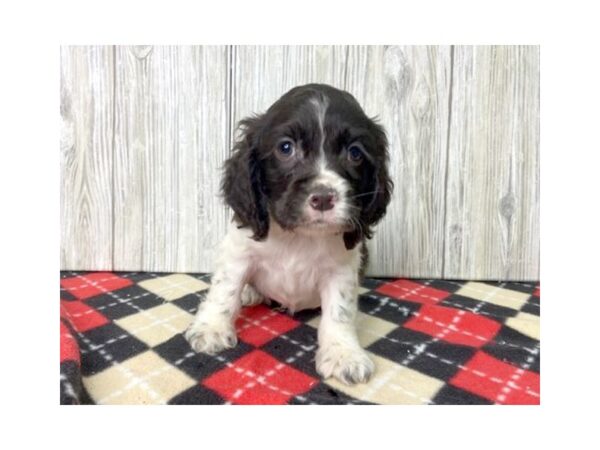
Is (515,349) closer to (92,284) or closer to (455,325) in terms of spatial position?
(455,325)

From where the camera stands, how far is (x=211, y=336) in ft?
6.52

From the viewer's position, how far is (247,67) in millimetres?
2900

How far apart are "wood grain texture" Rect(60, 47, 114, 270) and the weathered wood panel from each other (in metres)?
0.93

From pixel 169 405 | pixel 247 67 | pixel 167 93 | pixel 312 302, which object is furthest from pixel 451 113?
pixel 169 405

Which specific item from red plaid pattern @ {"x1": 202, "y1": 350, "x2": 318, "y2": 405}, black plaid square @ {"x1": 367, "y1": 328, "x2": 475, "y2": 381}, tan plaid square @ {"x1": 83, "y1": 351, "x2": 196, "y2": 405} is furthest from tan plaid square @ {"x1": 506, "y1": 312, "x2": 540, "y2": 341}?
tan plaid square @ {"x1": 83, "y1": 351, "x2": 196, "y2": 405}

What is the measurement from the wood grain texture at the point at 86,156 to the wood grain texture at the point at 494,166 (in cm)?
245

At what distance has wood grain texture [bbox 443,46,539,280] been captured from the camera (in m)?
2.96

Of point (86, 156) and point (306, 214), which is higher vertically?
point (86, 156)

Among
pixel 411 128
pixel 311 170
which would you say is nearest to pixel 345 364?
pixel 311 170

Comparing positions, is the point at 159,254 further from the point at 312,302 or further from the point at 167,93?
the point at 312,302

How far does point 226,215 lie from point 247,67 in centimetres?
105

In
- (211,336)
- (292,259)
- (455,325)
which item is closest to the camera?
(211,336)

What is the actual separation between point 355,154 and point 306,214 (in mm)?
436

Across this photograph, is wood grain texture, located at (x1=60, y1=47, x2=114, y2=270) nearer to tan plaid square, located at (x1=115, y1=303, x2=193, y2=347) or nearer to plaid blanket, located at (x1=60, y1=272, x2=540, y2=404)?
plaid blanket, located at (x1=60, y1=272, x2=540, y2=404)
